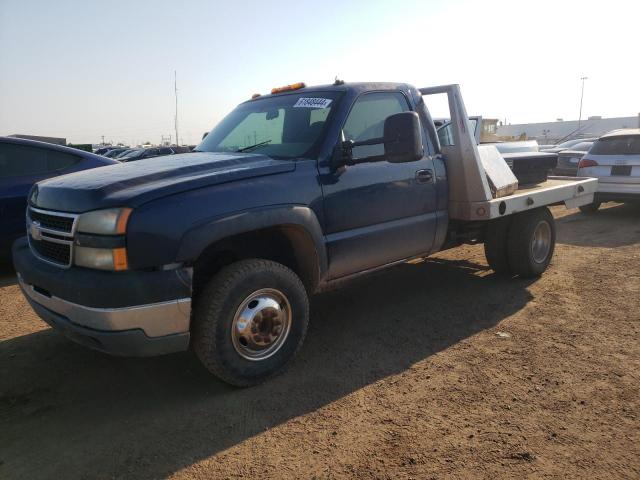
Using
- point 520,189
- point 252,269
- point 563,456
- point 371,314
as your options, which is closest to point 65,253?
point 252,269

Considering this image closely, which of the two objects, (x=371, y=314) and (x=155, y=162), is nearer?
(x=155, y=162)

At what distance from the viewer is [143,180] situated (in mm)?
2969

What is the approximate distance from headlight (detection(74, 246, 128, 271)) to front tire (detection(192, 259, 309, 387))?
1.81ft

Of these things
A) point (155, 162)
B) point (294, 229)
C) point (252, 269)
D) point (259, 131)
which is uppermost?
point (259, 131)

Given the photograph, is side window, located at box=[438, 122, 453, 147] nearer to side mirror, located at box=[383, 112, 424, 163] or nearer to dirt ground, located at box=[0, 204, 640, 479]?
dirt ground, located at box=[0, 204, 640, 479]

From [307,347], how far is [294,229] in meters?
1.09

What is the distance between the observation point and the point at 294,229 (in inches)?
132

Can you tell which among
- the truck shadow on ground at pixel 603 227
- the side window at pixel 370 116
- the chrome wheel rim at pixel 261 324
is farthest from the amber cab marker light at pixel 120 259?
the truck shadow on ground at pixel 603 227

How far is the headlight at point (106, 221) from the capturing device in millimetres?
2656

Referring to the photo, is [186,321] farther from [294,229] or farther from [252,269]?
[294,229]

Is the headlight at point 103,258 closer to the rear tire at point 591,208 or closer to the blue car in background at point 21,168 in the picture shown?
the blue car in background at point 21,168

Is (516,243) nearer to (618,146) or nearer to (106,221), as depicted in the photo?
(106,221)

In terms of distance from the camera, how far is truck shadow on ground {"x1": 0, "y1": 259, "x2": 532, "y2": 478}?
8.56 ft

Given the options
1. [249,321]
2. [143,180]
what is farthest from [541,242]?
[143,180]
